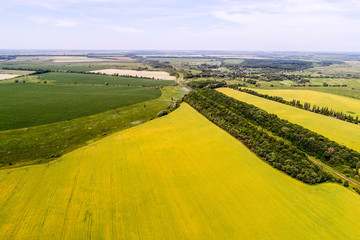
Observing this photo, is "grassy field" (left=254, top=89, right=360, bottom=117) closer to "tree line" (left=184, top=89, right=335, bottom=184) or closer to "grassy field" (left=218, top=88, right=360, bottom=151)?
"grassy field" (left=218, top=88, right=360, bottom=151)

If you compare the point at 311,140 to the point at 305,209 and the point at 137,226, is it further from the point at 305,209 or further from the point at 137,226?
the point at 137,226

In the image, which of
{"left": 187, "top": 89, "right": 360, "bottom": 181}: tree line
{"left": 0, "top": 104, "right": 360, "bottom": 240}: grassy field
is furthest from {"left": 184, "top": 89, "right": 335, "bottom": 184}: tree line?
{"left": 0, "top": 104, "right": 360, "bottom": 240}: grassy field

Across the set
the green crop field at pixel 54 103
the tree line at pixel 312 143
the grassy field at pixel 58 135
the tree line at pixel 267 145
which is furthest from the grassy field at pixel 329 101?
the grassy field at pixel 58 135

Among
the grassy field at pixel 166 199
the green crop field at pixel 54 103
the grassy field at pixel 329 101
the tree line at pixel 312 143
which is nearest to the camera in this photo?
the grassy field at pixel 166 199

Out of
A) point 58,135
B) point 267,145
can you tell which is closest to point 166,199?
point 267,145

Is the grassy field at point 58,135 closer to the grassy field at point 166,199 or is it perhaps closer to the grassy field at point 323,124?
the grassy field at point 166,199

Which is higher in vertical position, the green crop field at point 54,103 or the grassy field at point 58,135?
the green crop field at point 54,103
